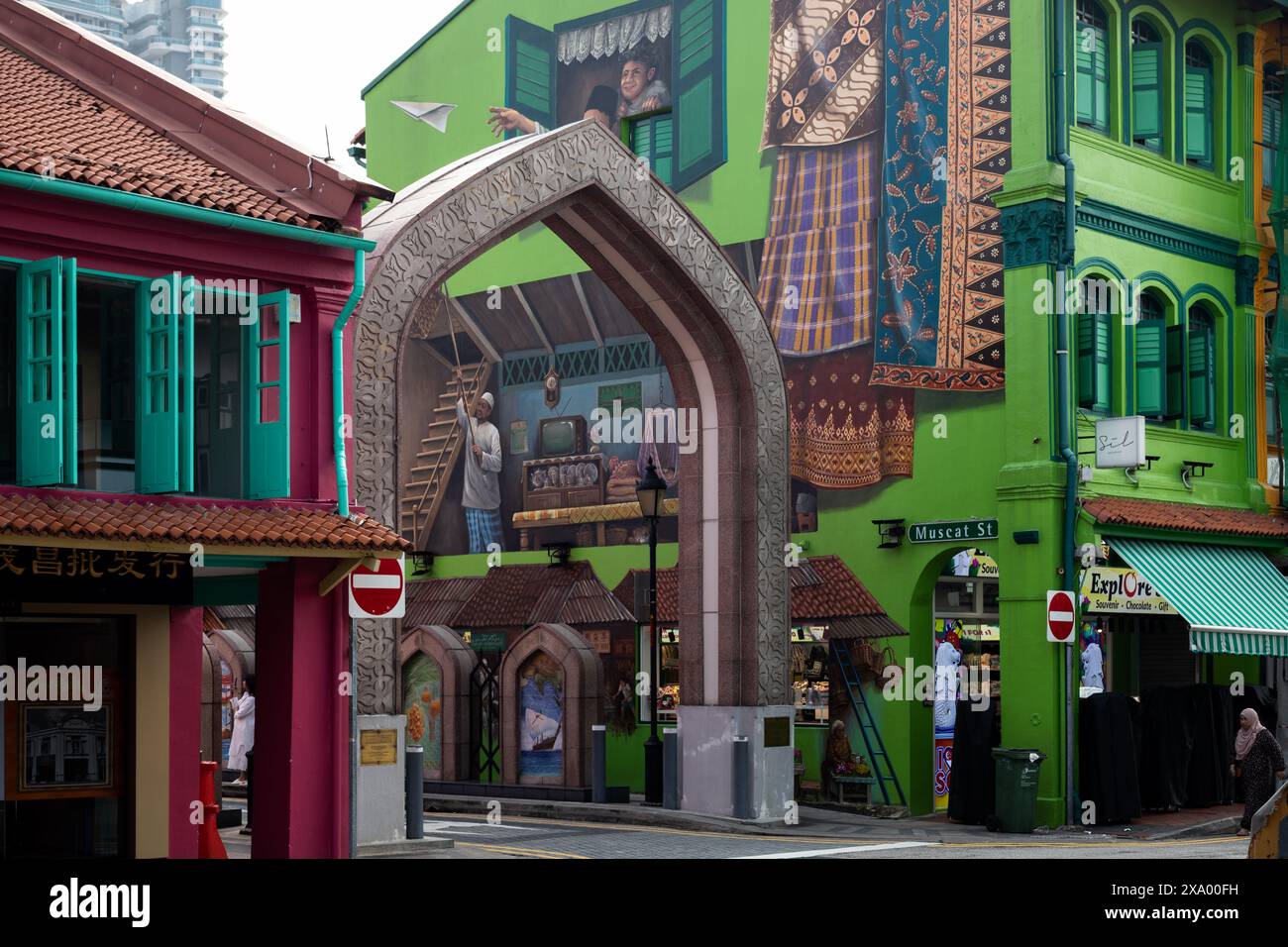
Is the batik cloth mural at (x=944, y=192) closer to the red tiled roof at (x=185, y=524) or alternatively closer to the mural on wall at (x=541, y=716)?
the mural on wall at (x=541, y=716)

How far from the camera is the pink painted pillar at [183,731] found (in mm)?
16453

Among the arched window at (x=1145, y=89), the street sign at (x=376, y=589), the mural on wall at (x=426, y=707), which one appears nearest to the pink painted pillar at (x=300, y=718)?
the street sign at (x=376, y=589)

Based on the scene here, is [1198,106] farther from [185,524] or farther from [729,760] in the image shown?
[185,524]

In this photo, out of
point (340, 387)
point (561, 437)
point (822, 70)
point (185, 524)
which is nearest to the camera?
point (185, 524)

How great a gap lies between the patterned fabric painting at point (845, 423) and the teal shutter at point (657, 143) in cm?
442

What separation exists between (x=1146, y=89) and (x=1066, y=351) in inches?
197

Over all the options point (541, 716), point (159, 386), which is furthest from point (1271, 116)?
point (159, 386)

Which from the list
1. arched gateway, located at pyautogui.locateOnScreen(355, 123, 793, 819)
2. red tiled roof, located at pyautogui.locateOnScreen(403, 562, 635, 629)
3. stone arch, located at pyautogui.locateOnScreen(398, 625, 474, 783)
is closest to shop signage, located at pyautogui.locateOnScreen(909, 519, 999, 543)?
arched gateway, located at pyautogui.locateOnScreen(355, 123, 793, 819)

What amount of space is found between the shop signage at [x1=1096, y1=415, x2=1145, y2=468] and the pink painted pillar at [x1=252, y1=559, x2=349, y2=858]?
38.9 ft

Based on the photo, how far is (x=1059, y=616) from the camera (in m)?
23.1

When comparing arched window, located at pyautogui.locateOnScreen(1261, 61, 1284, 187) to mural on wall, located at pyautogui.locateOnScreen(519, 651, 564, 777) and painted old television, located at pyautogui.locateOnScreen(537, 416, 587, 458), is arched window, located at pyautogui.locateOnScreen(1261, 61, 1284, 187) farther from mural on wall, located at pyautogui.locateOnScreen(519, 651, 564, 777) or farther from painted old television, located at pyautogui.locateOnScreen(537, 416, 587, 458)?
mural on wall, located at pyautogui.locateOnScreen(519, 651, 564, 777)

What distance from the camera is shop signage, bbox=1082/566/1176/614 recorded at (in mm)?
24531
